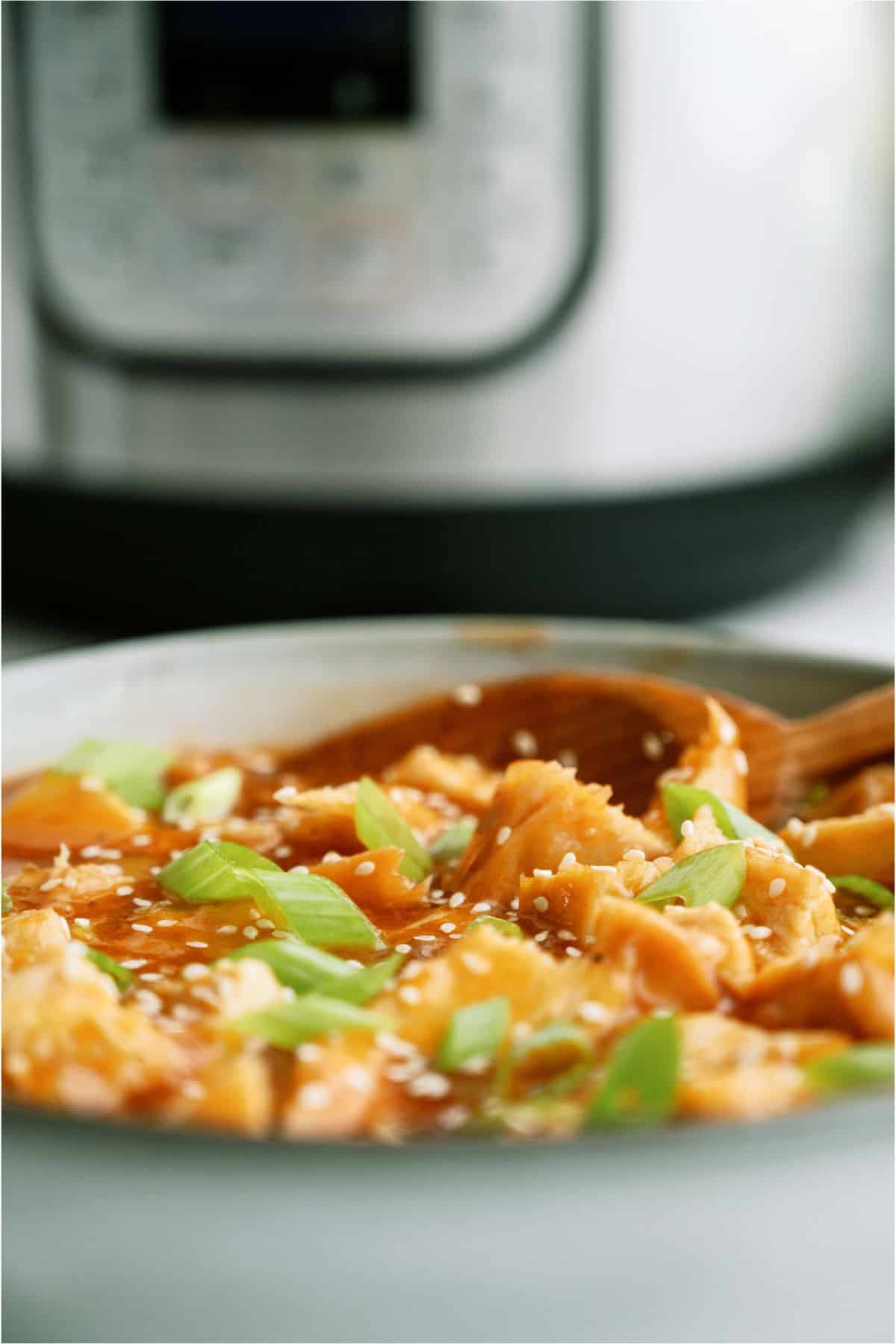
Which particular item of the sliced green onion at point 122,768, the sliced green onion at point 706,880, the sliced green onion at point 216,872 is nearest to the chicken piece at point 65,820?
the sliced green onion at point 122,768

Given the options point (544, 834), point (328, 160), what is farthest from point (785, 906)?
point (328, 160)

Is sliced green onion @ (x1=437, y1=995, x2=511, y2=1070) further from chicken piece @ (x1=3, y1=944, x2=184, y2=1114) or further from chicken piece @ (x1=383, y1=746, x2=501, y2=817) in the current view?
chicken piece @ (x1=383, y1=746, x2=501, y2=817)

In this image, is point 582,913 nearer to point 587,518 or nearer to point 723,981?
point 723,981

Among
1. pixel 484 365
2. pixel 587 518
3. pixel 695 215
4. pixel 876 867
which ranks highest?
pixel 695 215

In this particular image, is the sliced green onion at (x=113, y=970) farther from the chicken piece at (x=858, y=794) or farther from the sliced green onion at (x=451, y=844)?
the chicken piece at (x=858, y=794)

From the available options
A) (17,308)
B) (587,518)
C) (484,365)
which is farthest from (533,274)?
(17,308)

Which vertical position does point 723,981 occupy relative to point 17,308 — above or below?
below

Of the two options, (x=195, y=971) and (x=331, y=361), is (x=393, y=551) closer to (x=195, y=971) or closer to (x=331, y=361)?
(x=331, y=361)
